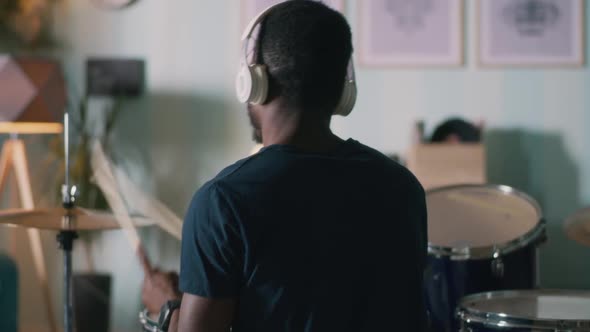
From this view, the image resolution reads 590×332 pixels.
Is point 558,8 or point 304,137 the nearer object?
point 304,137

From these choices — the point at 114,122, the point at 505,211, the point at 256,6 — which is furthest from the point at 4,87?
the point at 505,211

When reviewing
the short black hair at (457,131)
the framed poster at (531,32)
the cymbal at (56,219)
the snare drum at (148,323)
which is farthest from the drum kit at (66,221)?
the framed poster at (531,32)

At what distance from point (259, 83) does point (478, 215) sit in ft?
5.93

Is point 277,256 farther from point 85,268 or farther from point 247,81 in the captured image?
point 85,268

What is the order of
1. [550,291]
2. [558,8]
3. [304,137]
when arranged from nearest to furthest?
1. [304,137]
2. [550,291]
3. [558,8]

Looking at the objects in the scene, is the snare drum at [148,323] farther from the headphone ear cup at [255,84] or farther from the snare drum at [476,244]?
the snare drum at [476,244]

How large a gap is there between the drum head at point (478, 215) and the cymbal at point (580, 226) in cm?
30

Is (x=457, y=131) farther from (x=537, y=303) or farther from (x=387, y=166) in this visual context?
(x=387, y=166)

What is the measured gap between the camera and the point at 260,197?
1.13m

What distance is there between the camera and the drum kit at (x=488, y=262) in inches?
87.7

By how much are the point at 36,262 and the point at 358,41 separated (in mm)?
1661

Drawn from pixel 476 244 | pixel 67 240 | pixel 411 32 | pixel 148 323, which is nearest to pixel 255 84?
pixel 148 323

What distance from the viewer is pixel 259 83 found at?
1216 mm

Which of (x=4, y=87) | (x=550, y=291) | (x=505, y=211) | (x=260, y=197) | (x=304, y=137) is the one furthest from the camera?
(x=4, y=87)
